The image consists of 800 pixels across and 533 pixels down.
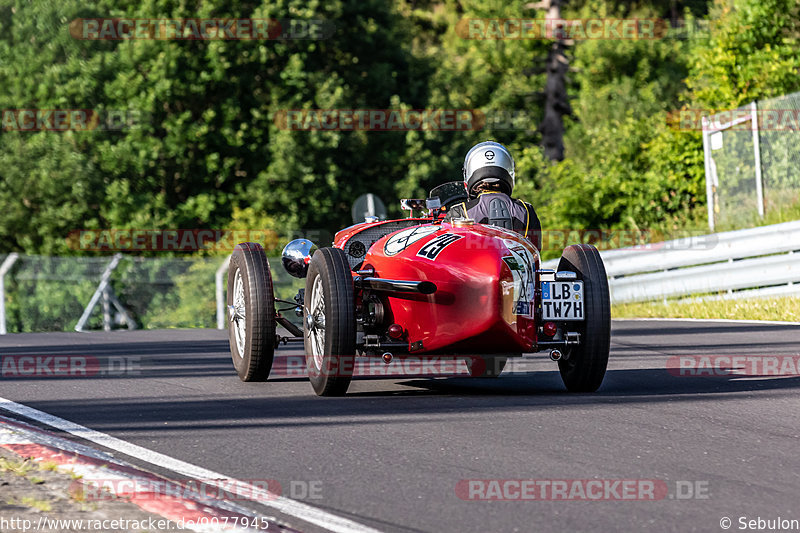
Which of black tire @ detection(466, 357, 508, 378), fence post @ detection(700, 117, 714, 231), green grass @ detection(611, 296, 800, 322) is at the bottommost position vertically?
black tire @ detection(466, 357, 508, 378)

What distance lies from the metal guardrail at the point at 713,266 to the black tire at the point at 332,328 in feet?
27.6

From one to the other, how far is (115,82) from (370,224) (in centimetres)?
2589

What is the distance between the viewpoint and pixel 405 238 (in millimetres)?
7801

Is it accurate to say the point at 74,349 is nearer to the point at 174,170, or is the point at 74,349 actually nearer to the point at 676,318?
the point at 676,318

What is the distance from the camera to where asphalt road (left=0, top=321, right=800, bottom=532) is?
4.38 meters

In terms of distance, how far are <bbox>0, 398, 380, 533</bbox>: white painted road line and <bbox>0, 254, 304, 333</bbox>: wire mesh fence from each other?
603 inches

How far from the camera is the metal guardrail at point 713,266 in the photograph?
574 inches

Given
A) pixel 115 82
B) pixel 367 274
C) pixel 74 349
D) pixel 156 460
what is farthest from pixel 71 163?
pixel 156 460

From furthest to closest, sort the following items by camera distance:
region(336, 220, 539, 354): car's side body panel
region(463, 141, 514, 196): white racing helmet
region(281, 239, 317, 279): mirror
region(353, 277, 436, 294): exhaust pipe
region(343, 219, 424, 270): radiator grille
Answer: region(281, 239, 317, 279): mirror, region(343, 219, 424, 270): radiator grille, region(463, 141, 514, 196): white racing helmet, region(353, 277, 436, 294): exhaust pipe, region(336, 220, 539, 354): car's side body panel

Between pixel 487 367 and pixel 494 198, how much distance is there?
162 centimetres

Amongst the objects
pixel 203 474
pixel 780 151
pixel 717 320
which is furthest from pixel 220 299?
pixel 203 474

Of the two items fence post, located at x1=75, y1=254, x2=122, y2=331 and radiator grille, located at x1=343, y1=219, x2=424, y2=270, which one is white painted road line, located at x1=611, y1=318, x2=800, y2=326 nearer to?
radiator grille, located at x1=343, y1=219, x2=424, y2=270

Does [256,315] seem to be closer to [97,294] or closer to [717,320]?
[717,320]

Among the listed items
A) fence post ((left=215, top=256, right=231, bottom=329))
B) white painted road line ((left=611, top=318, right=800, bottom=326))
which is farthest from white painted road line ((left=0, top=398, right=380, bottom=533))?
fence post ((left=215, top=256, right=231, bottom=329))
